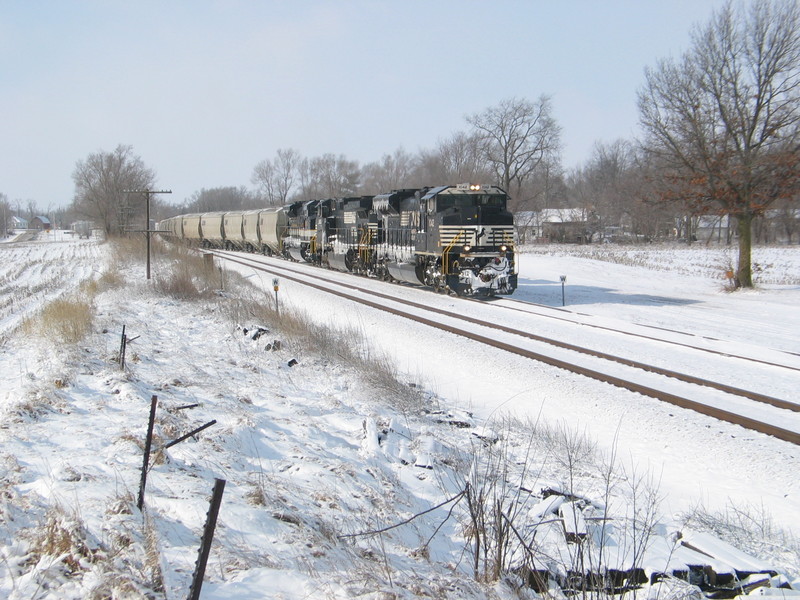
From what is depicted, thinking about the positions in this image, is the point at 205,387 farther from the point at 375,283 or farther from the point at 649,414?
the point at 375,283

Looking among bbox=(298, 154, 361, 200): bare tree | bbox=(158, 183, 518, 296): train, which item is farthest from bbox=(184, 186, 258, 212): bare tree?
bbox=(158, 183, 518, 296): train

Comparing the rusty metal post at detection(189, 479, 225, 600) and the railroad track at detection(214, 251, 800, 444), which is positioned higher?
the rusty metal post at detection(189, 479, 225, 600)

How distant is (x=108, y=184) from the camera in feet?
186

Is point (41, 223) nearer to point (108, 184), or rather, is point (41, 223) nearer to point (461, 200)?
point (108, 184)

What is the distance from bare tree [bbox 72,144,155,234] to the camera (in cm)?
5525

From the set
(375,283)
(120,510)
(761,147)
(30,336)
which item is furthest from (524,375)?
(761,147)

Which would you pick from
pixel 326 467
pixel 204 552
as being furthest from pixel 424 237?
pixel 204 552

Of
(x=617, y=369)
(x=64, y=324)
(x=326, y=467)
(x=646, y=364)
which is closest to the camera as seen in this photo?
(x=326, y=467)

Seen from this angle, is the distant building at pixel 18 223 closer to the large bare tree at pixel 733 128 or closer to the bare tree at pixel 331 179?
the bare tree at pixel 331 179

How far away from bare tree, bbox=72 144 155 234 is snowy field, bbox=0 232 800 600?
4826 centimetres

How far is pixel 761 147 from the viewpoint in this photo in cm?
2045

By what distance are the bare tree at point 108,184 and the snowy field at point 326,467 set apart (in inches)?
1900

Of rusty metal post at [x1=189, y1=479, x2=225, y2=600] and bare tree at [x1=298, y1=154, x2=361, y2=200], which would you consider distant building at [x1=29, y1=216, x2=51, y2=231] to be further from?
rusty metal post at [x1=189, y1=479, x2=225, y2=600]

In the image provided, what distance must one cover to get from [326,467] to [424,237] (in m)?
14.2
